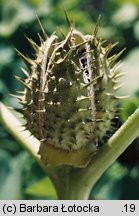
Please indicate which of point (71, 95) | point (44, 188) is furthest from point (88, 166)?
point (44, 188)

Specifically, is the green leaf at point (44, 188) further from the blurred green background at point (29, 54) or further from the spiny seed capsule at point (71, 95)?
the spiny seed capsule at point (71, 95)

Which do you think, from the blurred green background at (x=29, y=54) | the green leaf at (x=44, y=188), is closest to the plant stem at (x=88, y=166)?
the blurred green background at (x=29, y=54)

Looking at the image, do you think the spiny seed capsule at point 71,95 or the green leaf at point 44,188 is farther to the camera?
the green leaf at point 44,188

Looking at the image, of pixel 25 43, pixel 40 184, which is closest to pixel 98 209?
pixel 40 184

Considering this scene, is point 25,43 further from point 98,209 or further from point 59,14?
point 98,209

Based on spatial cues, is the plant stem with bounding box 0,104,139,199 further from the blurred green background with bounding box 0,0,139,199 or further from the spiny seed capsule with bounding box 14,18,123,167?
the blurred green background with bounding box 0,0,139,199

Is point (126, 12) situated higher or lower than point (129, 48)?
higher
